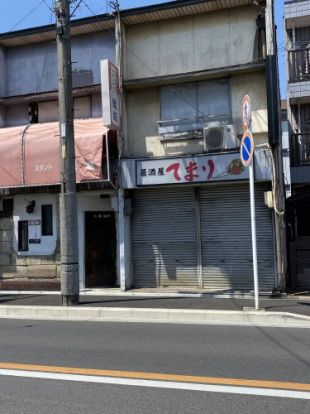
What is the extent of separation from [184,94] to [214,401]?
1164cm

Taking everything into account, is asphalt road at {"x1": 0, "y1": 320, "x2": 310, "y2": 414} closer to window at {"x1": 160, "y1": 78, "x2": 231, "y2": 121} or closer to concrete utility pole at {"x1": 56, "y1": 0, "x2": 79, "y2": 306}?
concrete utility pole at {"x1": 56, "y1": 0, "x2": 79, "y2": 306}

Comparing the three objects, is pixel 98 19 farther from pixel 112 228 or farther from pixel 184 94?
pixel 112 228

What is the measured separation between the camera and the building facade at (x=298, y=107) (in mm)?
17875

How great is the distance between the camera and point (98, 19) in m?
15.9

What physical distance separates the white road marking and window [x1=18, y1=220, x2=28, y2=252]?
1048 cm

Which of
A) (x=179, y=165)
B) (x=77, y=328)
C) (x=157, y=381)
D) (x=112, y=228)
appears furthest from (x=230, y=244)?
(x=157, y=381)

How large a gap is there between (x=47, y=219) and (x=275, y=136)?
751 centimetres

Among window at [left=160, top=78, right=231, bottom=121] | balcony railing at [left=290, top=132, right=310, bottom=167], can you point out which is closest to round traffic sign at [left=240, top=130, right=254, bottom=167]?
window at [left=160, top=78, right=231, bottom=121]

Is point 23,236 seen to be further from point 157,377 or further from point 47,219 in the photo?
point 157,377

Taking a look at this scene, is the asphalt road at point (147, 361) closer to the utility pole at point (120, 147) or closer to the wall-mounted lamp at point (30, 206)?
the utility pole at point (120, 147)

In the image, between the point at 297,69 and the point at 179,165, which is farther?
the point at 297,69

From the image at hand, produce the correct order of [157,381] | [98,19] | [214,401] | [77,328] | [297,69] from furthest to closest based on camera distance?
[297,69] → [98,19] → [77,328] → [157,381] → [214,401]

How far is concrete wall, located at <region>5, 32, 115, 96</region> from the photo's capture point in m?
16.5

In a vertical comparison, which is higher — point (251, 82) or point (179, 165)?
point (251, 82)
